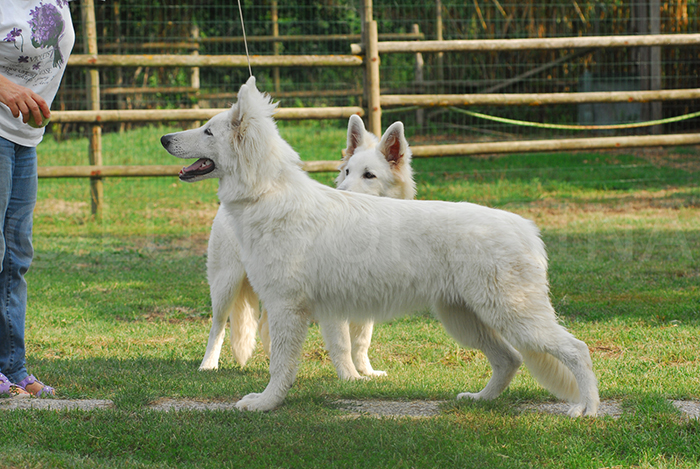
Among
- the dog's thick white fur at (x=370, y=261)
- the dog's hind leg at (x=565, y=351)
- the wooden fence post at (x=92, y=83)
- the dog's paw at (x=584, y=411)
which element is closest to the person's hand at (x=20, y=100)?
the dog's thick white fur at (x=370, y=261)

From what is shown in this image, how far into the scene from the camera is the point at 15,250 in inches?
154

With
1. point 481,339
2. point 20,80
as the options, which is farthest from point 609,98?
point 20,80

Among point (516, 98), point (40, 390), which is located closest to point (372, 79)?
point (516, 98)

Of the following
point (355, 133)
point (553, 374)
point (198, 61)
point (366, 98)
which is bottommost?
point (553, 374)

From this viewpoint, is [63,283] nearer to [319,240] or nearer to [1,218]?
[1,218]

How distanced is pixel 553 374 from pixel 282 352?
1487 mm

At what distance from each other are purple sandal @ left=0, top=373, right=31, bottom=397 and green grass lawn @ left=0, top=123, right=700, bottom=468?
26 centimetres

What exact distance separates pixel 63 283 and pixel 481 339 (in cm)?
509

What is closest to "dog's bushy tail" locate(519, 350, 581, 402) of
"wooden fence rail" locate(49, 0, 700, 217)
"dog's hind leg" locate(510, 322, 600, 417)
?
"dog's hind leg" locate(510, 322, 600, 417)

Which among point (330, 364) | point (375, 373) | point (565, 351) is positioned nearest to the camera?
point (565, 351)

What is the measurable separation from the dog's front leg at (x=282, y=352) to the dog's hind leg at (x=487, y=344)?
2.72ft

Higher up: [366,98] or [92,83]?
[92,83]

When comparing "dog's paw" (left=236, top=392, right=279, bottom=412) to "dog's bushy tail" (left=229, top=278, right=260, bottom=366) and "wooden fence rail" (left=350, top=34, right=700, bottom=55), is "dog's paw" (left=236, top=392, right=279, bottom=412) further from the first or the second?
"wooden fence rail" (left=350, top=34, right=700, bottom=55)

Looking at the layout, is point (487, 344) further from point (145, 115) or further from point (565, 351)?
point (145, 115)
